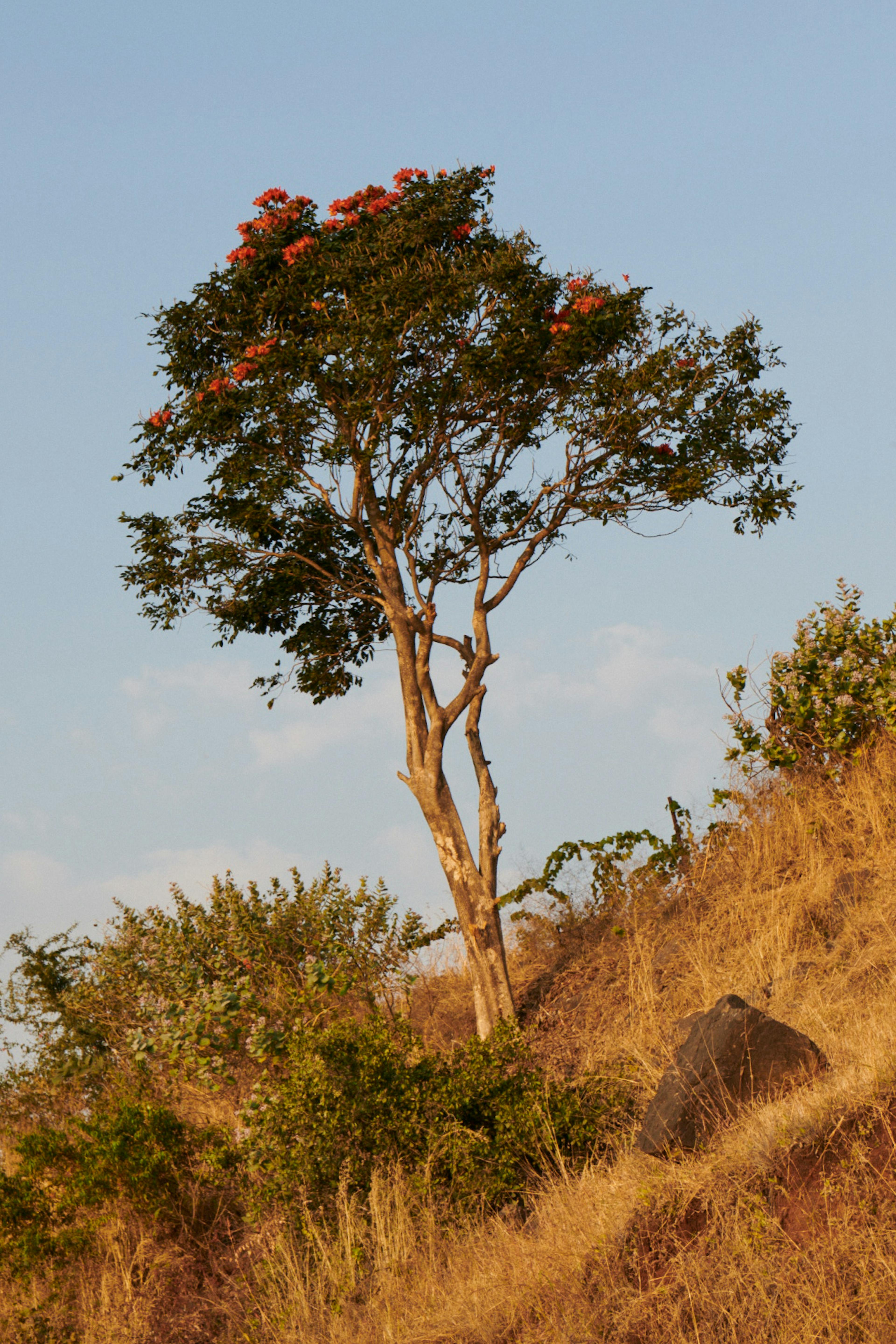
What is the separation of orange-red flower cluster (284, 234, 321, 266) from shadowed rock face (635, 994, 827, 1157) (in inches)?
348

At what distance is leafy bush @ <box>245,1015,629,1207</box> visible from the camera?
6.92 metres

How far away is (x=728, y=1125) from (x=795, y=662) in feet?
24.9

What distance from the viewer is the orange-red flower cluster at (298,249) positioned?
38.7ft

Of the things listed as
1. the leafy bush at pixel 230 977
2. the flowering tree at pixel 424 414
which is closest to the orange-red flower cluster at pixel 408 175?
the flowering tree at pixel 424 414

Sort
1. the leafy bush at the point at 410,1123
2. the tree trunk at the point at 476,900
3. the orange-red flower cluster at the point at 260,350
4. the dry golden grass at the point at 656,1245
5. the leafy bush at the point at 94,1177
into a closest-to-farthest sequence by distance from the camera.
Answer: the dry golden grass at the point at 656,1245 → the leafy bush at the point at 410,1123 → the leafy bush at the point at 94,1177 → the tree trunk at the point at 476,900 → the orange-red flower cluster at the point at 260,350

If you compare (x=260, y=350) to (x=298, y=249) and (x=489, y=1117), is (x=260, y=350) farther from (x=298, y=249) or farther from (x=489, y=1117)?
(x=489, y=1117)

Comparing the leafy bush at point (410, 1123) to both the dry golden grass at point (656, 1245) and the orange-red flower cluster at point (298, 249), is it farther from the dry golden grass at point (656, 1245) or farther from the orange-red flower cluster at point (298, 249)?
the orange-red flower cluster at point (298, 249)

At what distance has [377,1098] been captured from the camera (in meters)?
7.13

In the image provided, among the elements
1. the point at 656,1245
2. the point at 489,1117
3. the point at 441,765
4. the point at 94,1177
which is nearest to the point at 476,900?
the point at 441,765

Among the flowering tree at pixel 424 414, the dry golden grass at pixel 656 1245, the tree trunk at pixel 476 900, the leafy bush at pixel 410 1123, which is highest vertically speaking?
the flowering tree at pixel 424 414

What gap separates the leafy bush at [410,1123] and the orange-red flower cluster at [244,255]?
8.16 meters

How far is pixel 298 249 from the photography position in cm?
1182

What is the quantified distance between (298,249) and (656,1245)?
1012 cm

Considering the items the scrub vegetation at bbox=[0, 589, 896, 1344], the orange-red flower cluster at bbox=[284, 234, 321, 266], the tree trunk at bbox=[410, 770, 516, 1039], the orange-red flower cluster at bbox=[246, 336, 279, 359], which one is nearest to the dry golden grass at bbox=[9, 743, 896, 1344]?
the scrub vegetation at bbox=[0, 589, 896, 1344]
